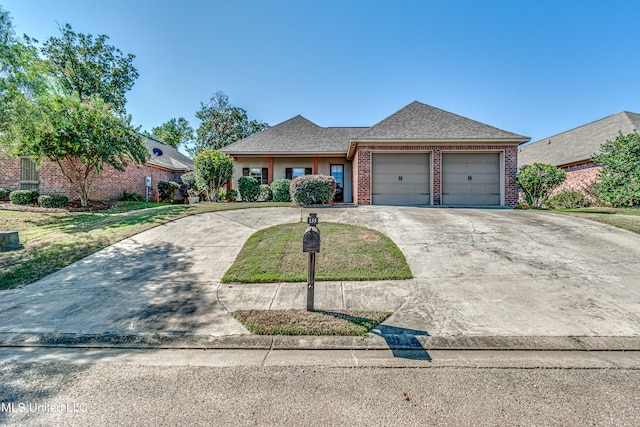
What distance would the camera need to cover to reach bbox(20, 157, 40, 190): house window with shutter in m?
13.7

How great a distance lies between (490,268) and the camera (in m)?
5.22

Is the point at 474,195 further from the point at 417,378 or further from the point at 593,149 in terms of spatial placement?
the point at 417,378

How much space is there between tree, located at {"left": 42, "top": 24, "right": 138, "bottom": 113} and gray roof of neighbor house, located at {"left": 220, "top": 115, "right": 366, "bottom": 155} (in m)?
16.9

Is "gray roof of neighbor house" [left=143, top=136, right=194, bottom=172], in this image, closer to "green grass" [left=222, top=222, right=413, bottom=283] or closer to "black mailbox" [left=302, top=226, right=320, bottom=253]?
"green grass" [left=222, top=222, right=413, bottom=283]

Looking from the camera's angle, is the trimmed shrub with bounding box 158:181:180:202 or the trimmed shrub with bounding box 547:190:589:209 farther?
the trimmed shrub with bounding box 158:181:180:202

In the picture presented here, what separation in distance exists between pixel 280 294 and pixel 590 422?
11.6 feet

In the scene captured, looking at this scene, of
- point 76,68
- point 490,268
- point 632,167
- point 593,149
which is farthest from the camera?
point 76,68

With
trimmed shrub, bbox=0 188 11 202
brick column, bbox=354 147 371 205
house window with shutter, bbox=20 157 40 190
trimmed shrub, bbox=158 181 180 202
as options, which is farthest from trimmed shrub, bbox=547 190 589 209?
trimmed shrub, bbox=0 188 11 202

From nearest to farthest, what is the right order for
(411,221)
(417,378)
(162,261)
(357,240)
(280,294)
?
1. (417,378)
2. (280,294)
3. (162,261)
4. (357,240)
5. (411,221)

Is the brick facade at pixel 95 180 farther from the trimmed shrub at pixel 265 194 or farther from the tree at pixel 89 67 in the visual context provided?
the tree at pixel 89 67

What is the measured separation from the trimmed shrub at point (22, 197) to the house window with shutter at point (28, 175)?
3.99ft

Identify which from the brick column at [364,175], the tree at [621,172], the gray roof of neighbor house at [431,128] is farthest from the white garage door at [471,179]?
the tree at [621,172]

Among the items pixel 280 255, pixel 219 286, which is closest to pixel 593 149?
pixel 280 255

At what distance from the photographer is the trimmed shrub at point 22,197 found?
12.5 meters
